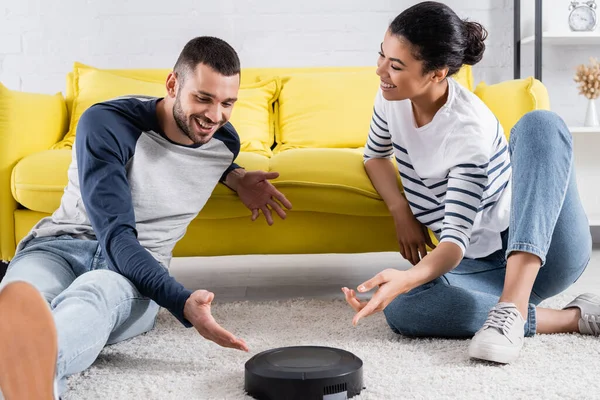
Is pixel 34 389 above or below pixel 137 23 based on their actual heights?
below

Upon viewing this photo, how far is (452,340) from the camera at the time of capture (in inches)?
60.5

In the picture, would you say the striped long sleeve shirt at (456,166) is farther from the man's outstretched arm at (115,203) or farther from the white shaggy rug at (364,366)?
the man's outstretched arm at (115,203)

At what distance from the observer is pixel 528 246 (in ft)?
4.55

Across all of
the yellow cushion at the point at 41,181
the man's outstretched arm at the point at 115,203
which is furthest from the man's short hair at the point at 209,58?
the yellow cushion at the point at 41,181

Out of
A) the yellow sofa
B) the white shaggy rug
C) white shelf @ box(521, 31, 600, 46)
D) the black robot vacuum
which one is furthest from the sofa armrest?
white shelf @ box(521, 31, 600, 46)

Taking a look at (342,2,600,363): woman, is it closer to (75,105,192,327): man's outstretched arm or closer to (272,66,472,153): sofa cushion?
(75,105,192,327): man's outstretched arm

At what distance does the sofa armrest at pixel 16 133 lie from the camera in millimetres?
1992

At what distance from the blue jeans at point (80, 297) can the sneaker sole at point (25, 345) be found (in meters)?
0.04

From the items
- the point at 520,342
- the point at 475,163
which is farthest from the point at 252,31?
the point at 520,342

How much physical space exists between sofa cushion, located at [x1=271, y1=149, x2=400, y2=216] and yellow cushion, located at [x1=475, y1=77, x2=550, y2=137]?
59cm

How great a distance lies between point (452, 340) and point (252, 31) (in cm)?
200

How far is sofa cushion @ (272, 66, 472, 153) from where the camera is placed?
8.21ft

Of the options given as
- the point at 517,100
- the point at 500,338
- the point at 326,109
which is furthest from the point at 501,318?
the point at 326,109

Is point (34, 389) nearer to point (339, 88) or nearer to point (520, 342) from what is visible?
point (520, 342)
